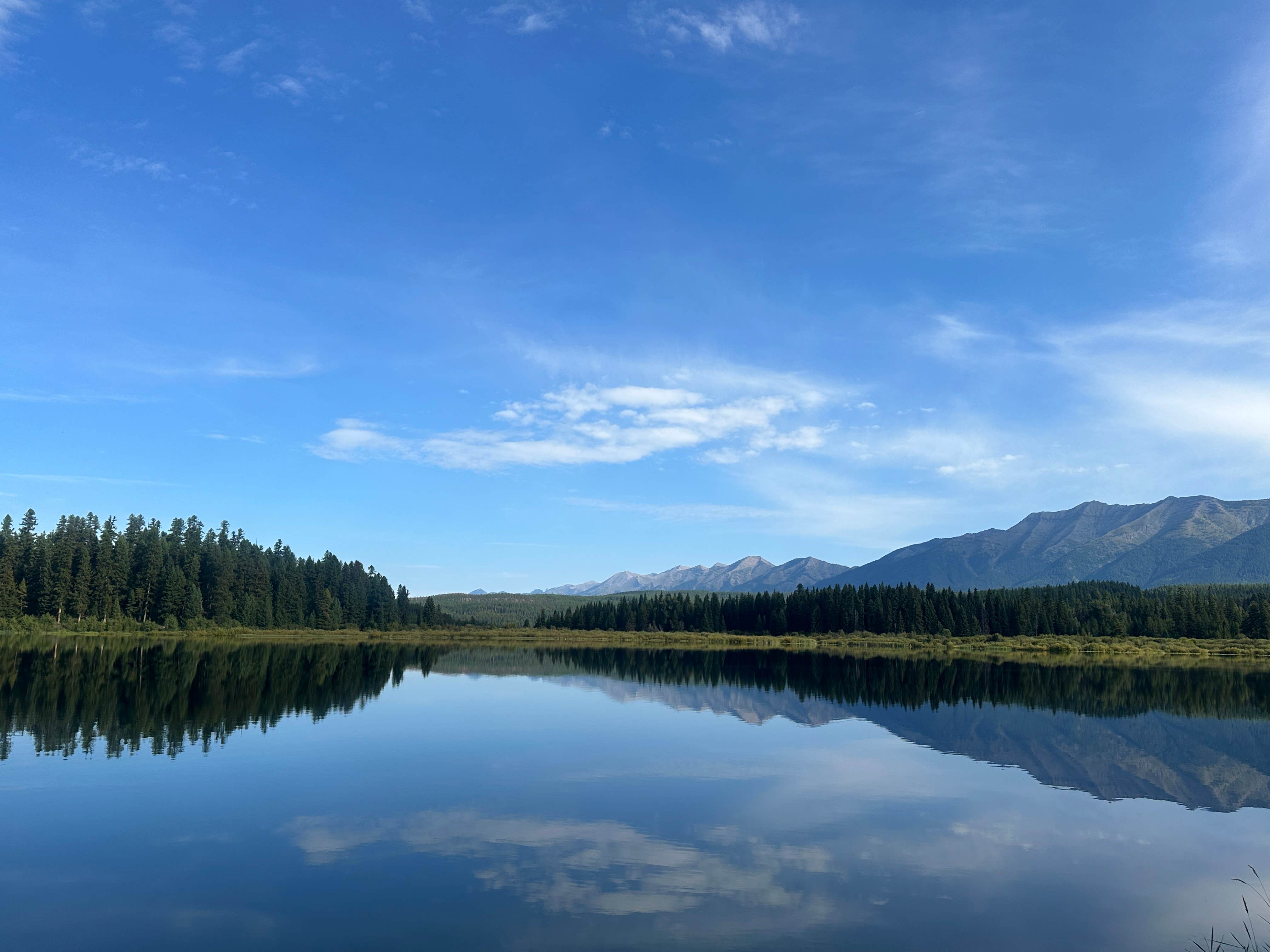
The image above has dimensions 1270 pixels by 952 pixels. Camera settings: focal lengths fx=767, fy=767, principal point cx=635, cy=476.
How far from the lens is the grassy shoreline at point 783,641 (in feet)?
381

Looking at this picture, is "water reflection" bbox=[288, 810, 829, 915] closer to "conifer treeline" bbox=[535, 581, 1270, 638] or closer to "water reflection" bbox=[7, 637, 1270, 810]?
"water reflection" bbox=[7, 637, 1270, 810]

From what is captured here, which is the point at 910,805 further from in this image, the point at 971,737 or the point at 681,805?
the point at 971,737

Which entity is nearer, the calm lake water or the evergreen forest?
the calm lake water

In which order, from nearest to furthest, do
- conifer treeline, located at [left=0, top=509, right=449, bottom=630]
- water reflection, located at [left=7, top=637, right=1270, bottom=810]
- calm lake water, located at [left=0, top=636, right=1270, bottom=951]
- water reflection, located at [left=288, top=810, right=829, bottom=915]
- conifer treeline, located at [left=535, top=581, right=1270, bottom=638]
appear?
1. calm lake water, located at [left=0, top=636, right=1270, bottom=951]
2. water reflection, located at [left=288, top=810, right=829, bottom=915]
3. water reflection, located at [left=7, top=637, right=1270, bottom=810]
4. conifer treeline, located at [left=0, top=509, right=449, bottom=630]
5. conifer treeline, located at [left=535, top=581, right=1270, bottom=638]

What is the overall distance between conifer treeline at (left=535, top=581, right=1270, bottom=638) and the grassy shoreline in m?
7.21

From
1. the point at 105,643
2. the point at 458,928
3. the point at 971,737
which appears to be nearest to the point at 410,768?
the point at 458,928

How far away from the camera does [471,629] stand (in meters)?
175

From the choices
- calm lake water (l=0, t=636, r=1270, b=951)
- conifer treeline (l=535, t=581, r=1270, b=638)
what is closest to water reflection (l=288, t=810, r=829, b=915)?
calm lake water (l=0, t=636, r=1270, b=951)

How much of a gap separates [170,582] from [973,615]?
159 meters

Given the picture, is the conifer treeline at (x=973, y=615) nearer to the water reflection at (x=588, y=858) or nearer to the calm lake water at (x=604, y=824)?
the calm lake water at (x=604, y=824)

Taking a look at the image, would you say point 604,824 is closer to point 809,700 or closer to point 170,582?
point 809,700

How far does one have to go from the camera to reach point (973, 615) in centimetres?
17200

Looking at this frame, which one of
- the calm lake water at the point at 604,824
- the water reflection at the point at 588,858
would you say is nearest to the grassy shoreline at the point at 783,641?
the calm lake water at the point at 604,824

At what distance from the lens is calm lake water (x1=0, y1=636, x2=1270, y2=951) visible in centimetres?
1386
